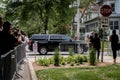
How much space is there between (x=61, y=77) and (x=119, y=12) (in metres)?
58.4

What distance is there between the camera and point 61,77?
1460cm

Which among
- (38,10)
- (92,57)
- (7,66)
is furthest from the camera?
(38,10)

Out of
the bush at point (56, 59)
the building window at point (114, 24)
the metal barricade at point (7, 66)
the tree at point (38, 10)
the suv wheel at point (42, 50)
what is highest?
the tree at point (38, 10)

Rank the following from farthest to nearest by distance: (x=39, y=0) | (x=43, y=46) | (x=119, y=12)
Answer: (x=119, y=12)
(x=39, y=0)
(x=43, y=46)

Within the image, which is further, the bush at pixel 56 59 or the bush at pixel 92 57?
the bush at pixel 92 57

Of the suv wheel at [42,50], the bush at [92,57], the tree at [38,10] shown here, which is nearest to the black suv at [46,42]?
the suv wheel at [42,50]

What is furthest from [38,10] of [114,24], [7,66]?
[7,66]

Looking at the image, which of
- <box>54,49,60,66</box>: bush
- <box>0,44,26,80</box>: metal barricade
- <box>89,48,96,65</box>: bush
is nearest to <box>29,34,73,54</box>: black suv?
<box>89,48,96,65</box>: bush

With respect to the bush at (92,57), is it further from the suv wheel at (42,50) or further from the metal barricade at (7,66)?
the suv wheel at (42,50)

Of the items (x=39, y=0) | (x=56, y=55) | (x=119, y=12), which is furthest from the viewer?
(x=119, y=12)

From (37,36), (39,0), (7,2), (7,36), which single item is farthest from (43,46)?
(7,36)

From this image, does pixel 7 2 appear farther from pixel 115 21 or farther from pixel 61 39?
pixel 115 21

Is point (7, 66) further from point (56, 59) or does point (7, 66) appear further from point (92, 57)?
point (92, 57)

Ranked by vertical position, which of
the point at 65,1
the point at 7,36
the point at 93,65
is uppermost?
the point at 65,1
